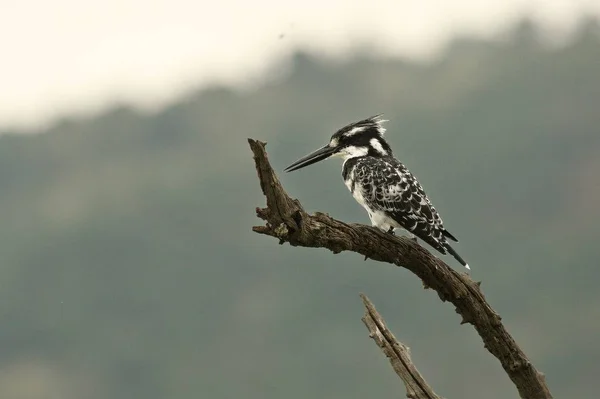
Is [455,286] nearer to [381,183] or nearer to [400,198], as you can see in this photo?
Answer: [400,198]

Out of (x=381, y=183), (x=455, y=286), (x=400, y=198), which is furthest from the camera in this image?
(x=381, y=183)

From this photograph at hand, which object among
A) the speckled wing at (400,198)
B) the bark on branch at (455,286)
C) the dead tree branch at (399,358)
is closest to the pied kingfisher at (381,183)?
the speckled wing at (400,198)

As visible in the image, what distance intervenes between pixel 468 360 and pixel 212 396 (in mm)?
45134

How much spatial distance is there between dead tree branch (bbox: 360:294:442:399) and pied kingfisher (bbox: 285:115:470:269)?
7.47ft

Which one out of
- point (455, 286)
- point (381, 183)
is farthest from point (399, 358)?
point (381, 183)

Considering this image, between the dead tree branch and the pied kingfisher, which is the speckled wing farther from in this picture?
the dead tree branch

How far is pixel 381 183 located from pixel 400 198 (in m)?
0.32

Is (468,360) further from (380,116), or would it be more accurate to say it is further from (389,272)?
(380,116)

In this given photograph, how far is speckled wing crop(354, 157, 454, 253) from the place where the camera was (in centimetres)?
1323

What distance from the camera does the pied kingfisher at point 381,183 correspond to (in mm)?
13266

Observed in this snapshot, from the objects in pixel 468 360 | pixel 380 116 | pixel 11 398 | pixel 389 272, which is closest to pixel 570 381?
pixel 468 360

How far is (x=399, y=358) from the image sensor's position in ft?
34.9

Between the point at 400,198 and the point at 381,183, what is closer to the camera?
the point at 400,198

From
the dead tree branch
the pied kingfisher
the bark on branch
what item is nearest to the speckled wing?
the pied kingfisher
